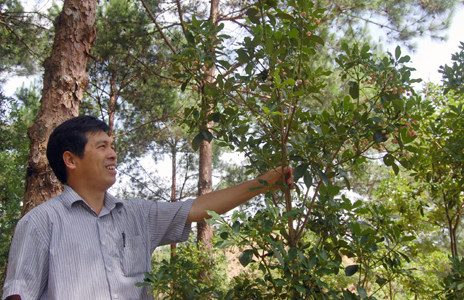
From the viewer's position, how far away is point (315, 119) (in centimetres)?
182

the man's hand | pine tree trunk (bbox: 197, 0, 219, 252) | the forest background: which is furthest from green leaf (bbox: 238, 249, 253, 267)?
pine tree trunk (bbox: 197, 0, 219, 252)

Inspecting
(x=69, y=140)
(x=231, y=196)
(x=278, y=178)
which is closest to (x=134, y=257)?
(x=231, y=196)

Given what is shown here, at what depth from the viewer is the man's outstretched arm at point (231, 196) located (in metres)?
1.75

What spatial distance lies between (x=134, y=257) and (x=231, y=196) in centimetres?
51

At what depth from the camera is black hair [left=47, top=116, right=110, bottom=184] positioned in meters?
1.76

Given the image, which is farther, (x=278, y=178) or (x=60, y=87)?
(x=60, y=87)

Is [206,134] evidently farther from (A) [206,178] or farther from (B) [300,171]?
(A) [206,178]

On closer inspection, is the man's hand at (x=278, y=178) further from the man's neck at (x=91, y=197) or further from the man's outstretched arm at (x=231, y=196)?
the man's neck at (x=91, y=197)

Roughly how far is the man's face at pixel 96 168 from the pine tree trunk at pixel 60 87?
1.32 m

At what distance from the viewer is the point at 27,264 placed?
1450 millimetres

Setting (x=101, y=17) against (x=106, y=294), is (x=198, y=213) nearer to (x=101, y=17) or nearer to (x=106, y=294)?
(x=106, y=294)

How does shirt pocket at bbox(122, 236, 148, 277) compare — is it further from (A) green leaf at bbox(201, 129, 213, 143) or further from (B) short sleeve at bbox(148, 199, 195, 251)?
(A) green leaf at bbox(201, 129, 213, 143)

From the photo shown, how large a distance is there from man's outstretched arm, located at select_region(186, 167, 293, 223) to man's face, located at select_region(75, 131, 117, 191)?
414mm

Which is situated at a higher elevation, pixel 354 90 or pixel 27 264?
pixel 354 90
